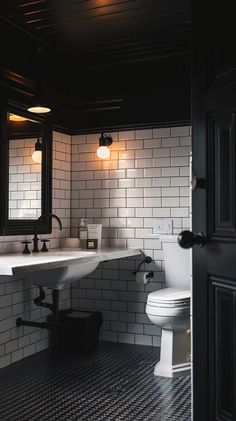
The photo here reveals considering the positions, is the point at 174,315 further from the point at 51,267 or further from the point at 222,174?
the point at 222,174

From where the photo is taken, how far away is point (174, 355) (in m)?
3.40

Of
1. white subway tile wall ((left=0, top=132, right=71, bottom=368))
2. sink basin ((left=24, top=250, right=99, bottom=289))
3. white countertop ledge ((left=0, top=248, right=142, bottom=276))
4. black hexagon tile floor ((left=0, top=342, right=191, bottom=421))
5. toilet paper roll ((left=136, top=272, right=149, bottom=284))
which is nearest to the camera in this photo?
white countertop ledge ((left=0, top=248, right=142, bottom=276))

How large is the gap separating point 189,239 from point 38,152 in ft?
7.61

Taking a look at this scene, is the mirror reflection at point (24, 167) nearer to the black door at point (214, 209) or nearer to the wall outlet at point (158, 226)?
the wall outlet at point (158, 226)

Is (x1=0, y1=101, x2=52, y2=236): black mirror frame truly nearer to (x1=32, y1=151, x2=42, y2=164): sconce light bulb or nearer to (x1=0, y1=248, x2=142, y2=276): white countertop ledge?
(x1=32, y1=151, x2=42, y2=164): sconce light bulb

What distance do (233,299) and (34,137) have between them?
2.57 m

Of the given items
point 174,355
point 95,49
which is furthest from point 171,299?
point 95,49

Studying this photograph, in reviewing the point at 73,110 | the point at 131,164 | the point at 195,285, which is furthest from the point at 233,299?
the point at 73,110

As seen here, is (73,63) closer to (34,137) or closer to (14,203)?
(34,137)

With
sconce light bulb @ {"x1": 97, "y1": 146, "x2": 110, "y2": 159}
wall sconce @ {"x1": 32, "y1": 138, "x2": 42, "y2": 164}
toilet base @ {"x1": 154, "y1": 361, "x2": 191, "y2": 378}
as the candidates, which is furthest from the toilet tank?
wall sconce @ {"x1": 32, "y1": 138, "x2": 42, "y2": 164}

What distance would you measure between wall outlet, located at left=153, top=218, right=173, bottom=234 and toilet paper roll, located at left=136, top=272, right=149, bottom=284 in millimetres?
379

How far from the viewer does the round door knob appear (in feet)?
6.15

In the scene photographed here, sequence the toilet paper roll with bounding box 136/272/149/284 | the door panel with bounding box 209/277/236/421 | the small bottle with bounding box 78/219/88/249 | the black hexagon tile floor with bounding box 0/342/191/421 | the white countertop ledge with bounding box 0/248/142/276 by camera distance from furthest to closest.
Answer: the small bottle with bounding box 78/219/88/249, the toilet paper roll with bounding box 136/272/149/284, the black hexagon tile floor with bounding box 0/342/191/421, the white countertop ledge with bounding box 0/248/142/276, the door panel with bounding box 209/277/236/421

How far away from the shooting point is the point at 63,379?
323cm
